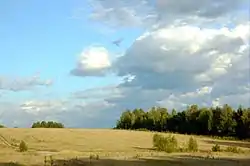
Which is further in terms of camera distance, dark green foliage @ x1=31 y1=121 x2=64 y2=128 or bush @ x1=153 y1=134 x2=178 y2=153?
dark green foliage @ x1=31 y1=121 x2=64 y2=128

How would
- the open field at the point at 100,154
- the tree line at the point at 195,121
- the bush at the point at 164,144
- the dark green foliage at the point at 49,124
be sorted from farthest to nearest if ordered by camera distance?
the dark green foliage at the point at 49,124, the tree line at the point at 195,121, the bush at the point at 164,144, the open field at the point at 100,154

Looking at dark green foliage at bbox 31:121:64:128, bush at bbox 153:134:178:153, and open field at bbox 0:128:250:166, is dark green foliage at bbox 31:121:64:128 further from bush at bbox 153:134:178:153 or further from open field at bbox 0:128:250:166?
bush at bbox 153:134:178:153

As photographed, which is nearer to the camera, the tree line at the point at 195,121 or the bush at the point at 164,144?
the bush at the point at 164,144

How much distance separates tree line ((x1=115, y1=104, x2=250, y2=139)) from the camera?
12306 cm

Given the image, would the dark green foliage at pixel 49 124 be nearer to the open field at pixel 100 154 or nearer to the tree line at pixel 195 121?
the tree line at pixel 195 121

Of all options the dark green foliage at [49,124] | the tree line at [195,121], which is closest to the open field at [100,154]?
the tree line at [195,121]

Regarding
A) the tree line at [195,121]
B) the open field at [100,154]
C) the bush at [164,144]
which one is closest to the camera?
the open field at [100,154]

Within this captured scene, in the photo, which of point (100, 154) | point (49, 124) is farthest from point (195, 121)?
point (100, 154)

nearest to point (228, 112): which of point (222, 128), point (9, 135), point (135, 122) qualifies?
point (222, 128)

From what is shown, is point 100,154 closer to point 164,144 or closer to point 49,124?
point 164,144

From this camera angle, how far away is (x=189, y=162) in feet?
139

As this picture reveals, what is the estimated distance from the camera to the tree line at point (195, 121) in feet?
404

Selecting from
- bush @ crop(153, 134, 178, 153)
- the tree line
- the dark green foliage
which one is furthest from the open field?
the dark green foliage

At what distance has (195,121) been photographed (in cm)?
13438
